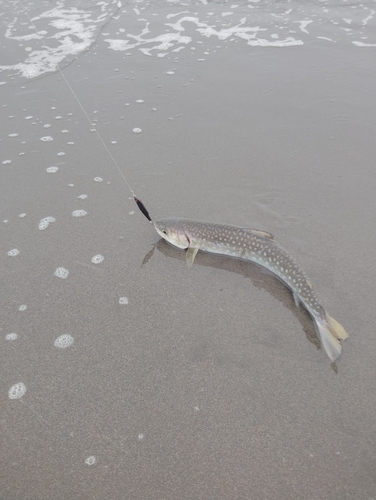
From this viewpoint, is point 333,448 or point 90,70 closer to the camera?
point 333,448

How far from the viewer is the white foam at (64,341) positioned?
3533 millimetres

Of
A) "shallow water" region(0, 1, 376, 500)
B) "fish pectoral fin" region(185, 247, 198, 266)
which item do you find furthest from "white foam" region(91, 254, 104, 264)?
"fish pectoral fin" region(185, 247, 198, 266)

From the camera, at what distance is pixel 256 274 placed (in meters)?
4.13

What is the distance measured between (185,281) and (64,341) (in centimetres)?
139

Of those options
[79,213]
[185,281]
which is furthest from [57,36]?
[185,281]

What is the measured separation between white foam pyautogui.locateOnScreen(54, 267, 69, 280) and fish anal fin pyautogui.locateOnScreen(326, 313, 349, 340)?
9.26 feet

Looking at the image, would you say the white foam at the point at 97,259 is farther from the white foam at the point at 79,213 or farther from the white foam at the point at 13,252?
the white foam at the point at 13,252

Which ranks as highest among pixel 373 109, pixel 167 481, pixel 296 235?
pixel 373 109

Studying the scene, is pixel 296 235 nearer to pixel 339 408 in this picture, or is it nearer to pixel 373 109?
pixel 339 408

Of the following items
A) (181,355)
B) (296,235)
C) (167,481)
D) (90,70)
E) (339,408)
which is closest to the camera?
(167,481)

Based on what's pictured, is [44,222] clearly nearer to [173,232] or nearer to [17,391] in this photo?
[173,232]

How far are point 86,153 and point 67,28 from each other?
6.76m

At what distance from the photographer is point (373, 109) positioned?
6.47 metres

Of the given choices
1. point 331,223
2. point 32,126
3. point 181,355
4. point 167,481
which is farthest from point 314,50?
point 167,481
